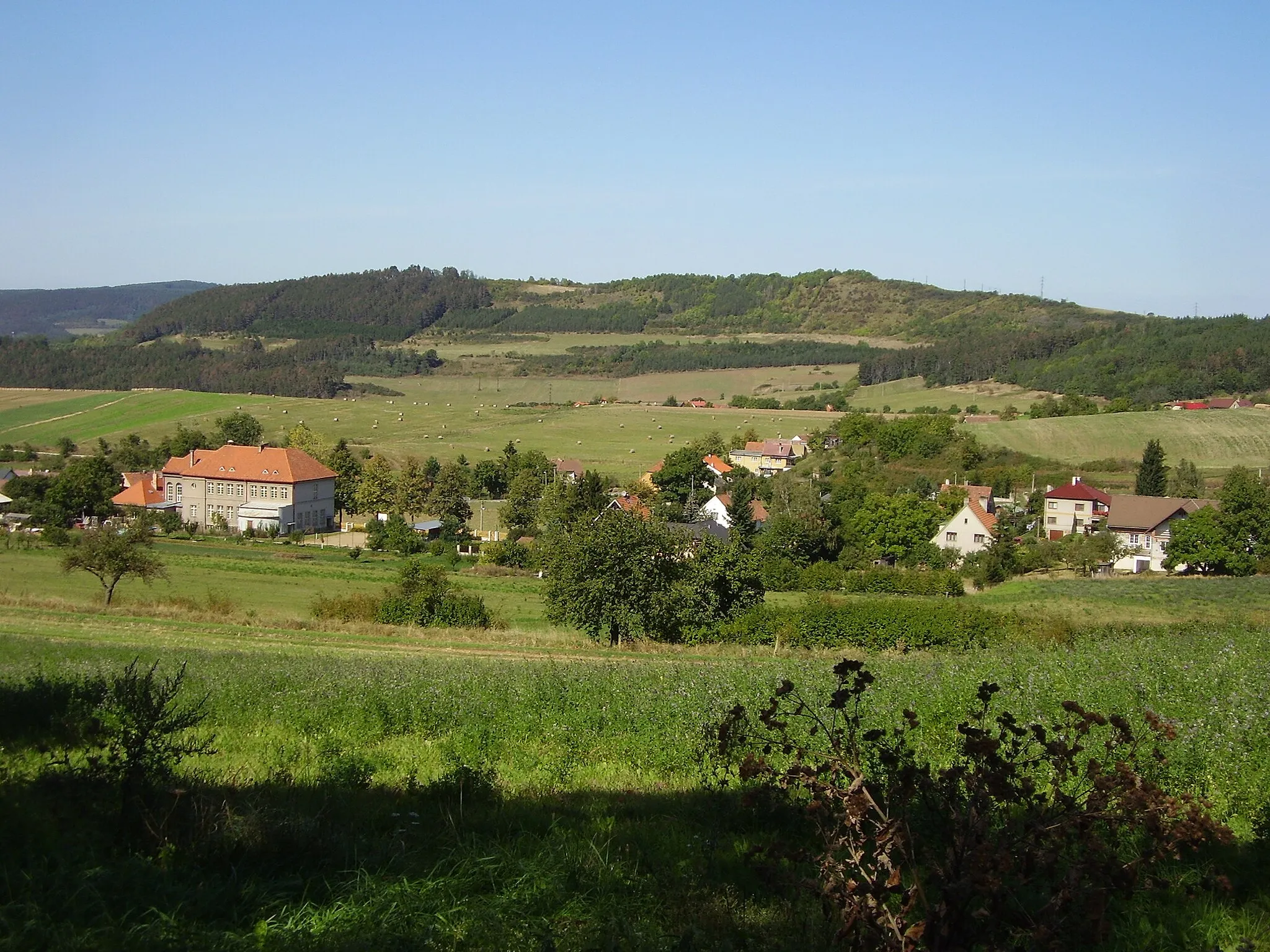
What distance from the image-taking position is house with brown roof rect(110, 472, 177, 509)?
65.4 meters

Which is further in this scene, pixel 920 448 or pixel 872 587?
pixel 920 448

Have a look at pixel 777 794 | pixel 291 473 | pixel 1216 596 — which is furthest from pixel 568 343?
pixel 777 794

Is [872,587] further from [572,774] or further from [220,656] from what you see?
[572,774]

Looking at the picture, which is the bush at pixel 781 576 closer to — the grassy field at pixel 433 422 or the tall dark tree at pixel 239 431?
the grassy field at pixel 433 422

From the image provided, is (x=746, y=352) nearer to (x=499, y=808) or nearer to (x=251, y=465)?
(x=251, y=465)

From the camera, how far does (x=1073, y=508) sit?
61.9m

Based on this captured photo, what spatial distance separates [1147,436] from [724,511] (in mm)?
35466

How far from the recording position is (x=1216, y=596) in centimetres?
3384

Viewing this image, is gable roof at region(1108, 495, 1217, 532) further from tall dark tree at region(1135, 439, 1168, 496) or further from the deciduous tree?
the deciduous tree

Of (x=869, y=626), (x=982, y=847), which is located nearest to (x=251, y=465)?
(x=869, y=626)

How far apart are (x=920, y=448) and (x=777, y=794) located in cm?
7440

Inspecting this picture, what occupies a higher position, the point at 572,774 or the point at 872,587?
the point at 572,774

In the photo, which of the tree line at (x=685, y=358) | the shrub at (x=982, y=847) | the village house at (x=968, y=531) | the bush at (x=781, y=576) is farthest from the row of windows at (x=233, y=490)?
the tree line at (x=685, y=358)

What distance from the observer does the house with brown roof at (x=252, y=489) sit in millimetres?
64062
